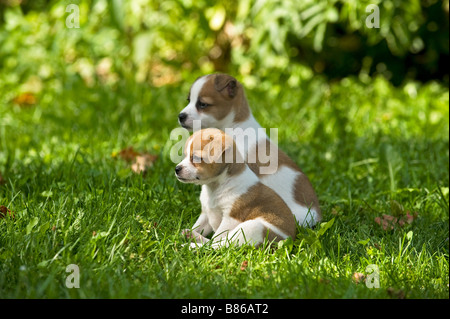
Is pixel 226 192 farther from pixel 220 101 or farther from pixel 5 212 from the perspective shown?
pixel 5 212

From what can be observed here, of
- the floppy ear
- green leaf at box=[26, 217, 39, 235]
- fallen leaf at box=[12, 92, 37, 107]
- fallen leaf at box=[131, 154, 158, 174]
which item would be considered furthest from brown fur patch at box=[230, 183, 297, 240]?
fallen leaf at box=[12, 92, 37, 107]

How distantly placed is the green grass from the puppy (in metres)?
0.24

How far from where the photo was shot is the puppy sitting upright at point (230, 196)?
3.32 meters

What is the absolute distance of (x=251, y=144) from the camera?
3881 mm

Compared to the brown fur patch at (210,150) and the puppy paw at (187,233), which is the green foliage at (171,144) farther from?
the brown fur patch at (210,150)

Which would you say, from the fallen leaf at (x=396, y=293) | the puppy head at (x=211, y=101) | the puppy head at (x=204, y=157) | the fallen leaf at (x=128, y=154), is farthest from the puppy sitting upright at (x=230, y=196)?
the fallen leaf at (x=128, y=154)

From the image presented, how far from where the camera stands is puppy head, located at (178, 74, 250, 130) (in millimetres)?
3822

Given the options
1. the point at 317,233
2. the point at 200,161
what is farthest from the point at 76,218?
the point at 317,233

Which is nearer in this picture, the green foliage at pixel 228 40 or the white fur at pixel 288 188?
the white fur at pixel 288 188

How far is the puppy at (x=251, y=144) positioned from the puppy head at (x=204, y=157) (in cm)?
48
